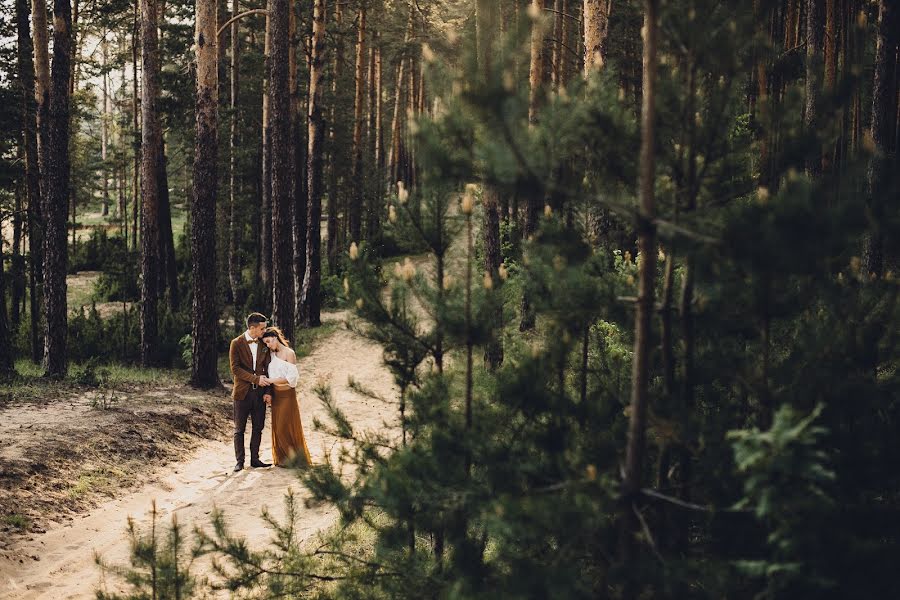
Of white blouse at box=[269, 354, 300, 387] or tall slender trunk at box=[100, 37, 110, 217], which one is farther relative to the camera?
tall slender trunk at box=[100, 37, 110, 217]

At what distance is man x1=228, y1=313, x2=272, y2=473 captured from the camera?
8.54 metres

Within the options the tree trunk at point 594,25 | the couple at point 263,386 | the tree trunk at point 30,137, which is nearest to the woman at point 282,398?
the couple at point 263,386

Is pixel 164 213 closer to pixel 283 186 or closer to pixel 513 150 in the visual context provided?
pixel 283 186

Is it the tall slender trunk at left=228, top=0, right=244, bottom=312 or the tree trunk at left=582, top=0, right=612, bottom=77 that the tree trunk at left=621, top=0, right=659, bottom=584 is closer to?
the tree trunk at left=582, top=0, right=612, bottom=77

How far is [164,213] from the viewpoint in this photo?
66.9ft

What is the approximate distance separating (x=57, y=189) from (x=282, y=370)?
19.3ft

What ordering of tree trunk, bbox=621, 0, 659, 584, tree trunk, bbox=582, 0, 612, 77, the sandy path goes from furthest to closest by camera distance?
1. tree trunk, bbox=582, 0, 612, 77
2. the sandy path
3. tree trunk, bbox=621, 0, 659, 584

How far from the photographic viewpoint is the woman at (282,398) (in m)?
8.53

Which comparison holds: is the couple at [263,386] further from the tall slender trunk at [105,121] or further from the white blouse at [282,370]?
the tall slender trunk at [105,121]

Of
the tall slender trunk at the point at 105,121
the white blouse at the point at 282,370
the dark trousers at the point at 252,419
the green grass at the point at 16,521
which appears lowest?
the green grass at the point at 16,521

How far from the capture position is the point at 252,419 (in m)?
8.73

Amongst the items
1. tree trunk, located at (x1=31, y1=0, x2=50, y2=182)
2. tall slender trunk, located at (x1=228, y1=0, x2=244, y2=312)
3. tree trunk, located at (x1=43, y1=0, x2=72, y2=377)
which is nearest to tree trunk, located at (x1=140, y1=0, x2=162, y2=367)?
tree trunk, located at (x1=43, y1=0, x2=72, y2=377)

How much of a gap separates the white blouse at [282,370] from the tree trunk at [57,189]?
17.7 ft

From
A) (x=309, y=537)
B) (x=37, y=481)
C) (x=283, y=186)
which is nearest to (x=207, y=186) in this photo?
(x=283, y=186)
